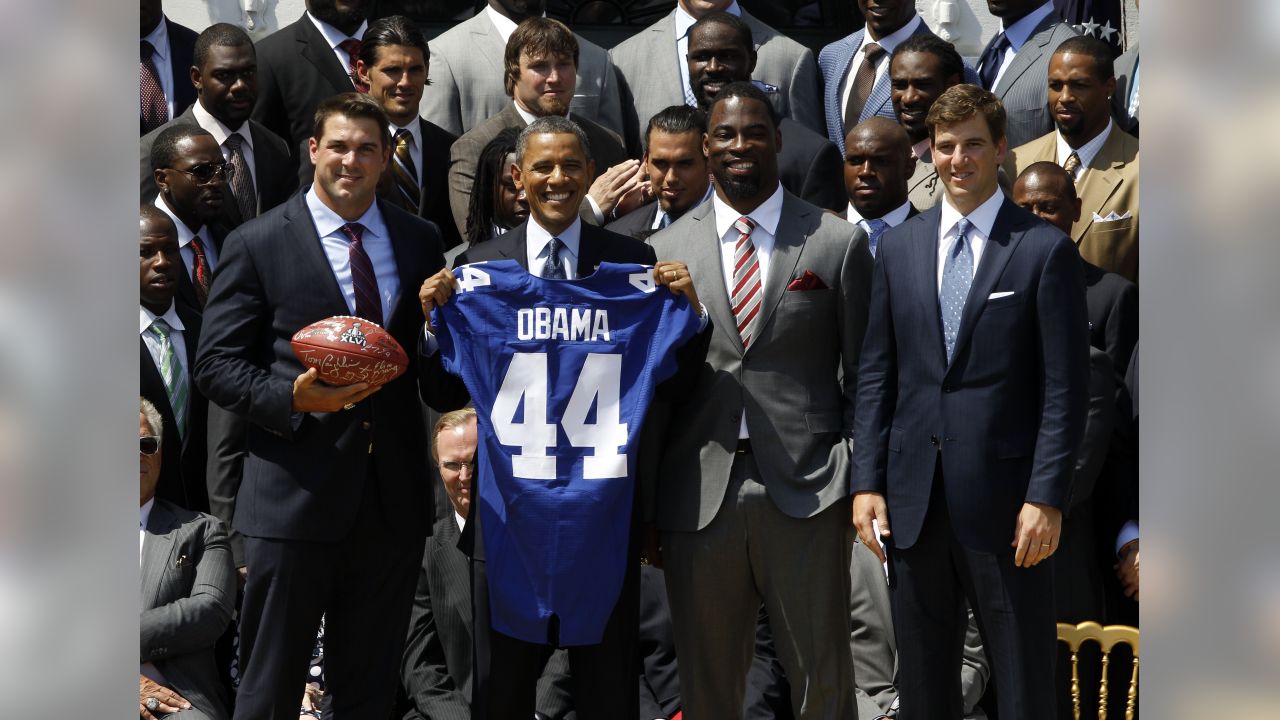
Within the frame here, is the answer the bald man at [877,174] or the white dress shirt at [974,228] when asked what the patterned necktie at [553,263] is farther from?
the bald man at [877,174]

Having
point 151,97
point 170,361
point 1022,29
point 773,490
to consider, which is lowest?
point 773,490

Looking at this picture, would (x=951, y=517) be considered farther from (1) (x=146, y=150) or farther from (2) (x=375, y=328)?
(1) (x=146, y=150)

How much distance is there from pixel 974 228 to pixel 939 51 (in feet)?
8.53

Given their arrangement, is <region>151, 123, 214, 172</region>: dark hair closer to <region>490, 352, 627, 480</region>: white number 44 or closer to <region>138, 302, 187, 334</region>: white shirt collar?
<region>138, 302, 187, 334</region>: white shirt collar

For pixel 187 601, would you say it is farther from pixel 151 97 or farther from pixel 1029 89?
pixel 1029 89

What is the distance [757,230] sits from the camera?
17.6ft

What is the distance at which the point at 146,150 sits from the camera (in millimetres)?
6809

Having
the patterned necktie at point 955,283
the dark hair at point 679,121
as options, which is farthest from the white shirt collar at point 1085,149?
the patterned necktie at point 955,283

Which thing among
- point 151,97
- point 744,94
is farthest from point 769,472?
point 151,97

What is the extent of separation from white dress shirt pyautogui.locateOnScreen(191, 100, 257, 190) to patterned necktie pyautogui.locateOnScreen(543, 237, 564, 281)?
90.2 inches
